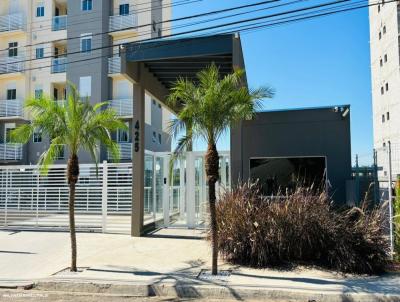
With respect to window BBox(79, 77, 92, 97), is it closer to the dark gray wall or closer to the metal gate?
the metal gate

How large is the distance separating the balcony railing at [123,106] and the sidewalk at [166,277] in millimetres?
17937

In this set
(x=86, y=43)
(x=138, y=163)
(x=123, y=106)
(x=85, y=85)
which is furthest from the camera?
(x=86, y=43)

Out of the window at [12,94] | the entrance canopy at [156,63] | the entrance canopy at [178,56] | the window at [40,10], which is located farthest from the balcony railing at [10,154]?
the entrance canopy at [178,56]

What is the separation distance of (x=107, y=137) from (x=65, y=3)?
27124mm

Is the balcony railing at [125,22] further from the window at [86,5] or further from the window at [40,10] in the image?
the window at [40,10]

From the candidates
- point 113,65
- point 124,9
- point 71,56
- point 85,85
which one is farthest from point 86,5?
point 85,85

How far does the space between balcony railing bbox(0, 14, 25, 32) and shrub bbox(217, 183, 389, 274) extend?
29186 mm

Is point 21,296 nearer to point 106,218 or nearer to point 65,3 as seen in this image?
point 106,218

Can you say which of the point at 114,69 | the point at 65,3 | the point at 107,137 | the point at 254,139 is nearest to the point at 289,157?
the point at 254,139

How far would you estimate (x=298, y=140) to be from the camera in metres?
12.2

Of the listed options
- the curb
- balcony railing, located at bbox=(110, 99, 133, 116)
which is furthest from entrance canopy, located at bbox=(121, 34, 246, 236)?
balcony railing, located at bbox=(110, 99, 133, 116)

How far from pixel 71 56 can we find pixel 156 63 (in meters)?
19.2

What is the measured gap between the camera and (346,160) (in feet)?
38.7

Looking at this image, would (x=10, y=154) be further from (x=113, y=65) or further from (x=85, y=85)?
(x=113, y=65)
